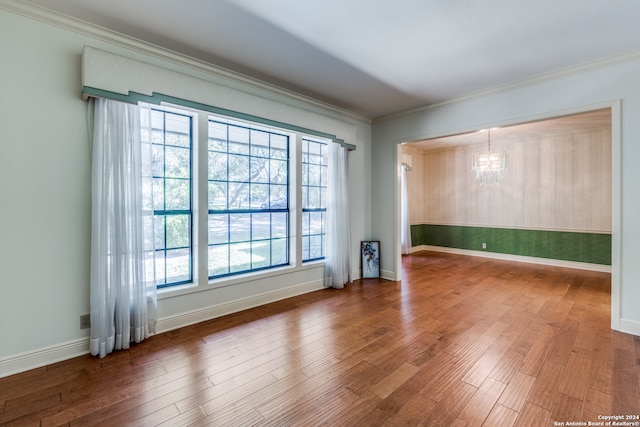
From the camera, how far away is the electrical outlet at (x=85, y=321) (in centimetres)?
250

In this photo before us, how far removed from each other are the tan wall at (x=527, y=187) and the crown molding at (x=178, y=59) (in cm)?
417

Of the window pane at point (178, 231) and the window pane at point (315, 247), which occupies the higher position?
the window pane at point (178, 231)

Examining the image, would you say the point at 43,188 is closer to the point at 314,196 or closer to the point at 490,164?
the point at 314,196

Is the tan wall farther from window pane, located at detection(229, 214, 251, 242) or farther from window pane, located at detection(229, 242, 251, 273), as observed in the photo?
window pane, located at detection(229, 242, 251, 273)

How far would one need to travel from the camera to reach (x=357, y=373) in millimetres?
2215

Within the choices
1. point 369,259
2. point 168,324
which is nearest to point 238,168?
point 168,324

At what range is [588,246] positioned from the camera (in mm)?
5672

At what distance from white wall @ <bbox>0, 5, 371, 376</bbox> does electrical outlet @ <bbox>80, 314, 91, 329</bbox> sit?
0.03 metres

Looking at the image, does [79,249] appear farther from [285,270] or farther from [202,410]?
[285,270]

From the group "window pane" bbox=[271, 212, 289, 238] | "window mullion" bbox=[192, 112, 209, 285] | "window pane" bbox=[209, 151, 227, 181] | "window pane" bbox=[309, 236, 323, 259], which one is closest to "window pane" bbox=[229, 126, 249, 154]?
"window pane" bbox=[209, 151, 227, 181]

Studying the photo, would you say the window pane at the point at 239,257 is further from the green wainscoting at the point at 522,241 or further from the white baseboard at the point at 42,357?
the green wainscoting at the point at 522,241

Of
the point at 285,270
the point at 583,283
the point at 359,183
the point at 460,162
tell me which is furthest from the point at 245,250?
the point at 460,162

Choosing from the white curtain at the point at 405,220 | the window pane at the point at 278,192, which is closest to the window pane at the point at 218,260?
the window pane at the point at 278,192

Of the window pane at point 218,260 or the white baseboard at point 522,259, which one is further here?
the white baseboard at point 522,259
